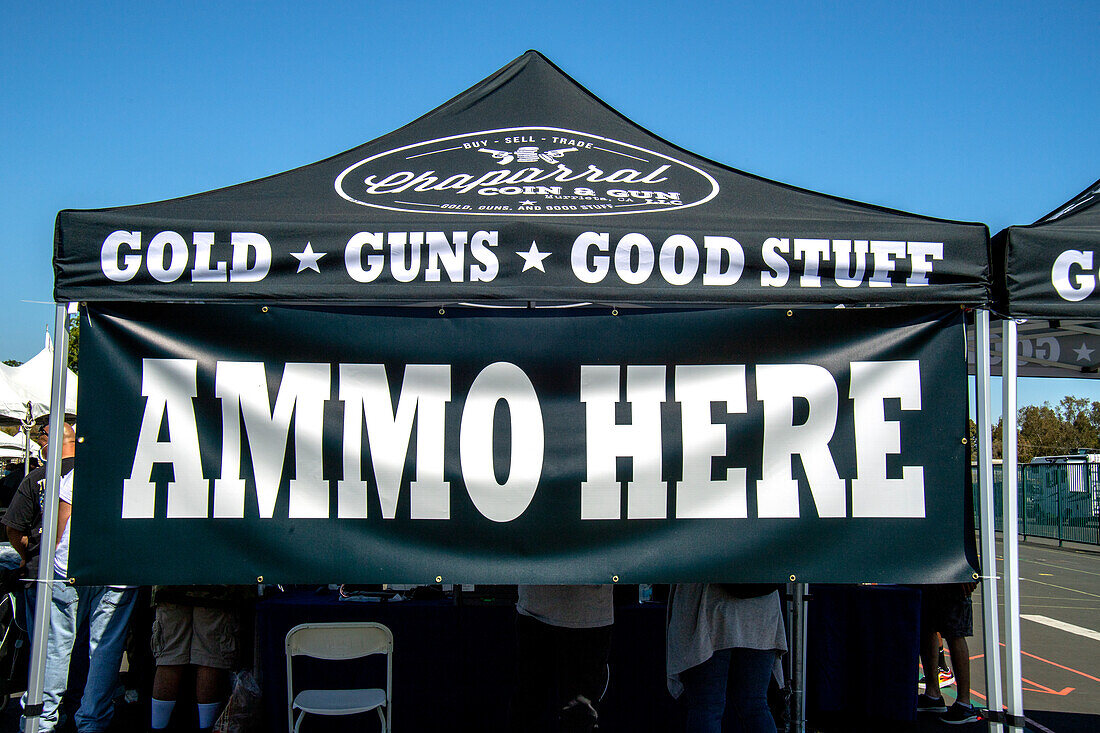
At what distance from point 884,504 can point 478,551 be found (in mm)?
1636

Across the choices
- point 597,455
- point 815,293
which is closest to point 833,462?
point 815,293

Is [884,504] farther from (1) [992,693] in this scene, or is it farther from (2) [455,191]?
(2) [455,191]

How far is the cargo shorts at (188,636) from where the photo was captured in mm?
4340

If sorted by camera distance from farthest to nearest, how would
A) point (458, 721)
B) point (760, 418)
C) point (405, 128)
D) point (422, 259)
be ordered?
point (458, 721) < point (405, 128) < point (760, 418) < point (422, 259)

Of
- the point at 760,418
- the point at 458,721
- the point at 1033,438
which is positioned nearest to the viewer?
the point at 760,418

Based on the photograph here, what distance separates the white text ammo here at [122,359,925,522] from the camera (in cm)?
317

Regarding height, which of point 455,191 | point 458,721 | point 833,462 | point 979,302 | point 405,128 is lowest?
point 458,721

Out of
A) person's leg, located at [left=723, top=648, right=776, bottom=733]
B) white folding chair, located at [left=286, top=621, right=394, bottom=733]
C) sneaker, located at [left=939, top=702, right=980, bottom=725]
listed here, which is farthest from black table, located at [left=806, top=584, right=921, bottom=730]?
white folding chair, located at [left=286, top=621, right=394, bottom=733]

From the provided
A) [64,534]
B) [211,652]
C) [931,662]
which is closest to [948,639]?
[931,662]

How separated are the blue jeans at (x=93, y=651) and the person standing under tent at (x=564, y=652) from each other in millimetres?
2601

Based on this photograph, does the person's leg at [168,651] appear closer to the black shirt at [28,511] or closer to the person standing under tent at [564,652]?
the black shirt at [28,511]

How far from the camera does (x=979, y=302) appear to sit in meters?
3.16

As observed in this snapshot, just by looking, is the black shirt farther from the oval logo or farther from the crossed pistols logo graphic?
the crossed pistols logo graphic

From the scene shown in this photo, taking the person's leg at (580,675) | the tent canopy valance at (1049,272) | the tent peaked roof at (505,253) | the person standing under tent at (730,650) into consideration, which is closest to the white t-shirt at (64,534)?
the tent peaked roof at (505,253)
